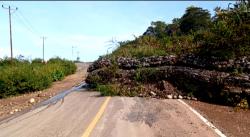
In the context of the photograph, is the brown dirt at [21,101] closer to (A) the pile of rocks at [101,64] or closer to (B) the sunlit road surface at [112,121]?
(B) the sunlit road surface at [112,121]

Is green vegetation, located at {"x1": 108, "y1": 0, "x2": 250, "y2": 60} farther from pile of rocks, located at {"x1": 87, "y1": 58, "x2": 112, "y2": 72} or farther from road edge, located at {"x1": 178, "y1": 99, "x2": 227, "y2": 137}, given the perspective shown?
road edge, located at {"x1": 178, "y1": 99, "x2": 227, "y2": 137}

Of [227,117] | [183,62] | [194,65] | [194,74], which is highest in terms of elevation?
[183,62]

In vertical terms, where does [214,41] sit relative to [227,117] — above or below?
above

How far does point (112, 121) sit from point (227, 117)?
14.7 feet

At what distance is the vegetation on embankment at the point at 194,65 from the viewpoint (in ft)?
66.0

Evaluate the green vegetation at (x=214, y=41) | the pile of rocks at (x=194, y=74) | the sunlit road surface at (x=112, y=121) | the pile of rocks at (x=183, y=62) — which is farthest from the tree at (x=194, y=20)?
the sunlit road surface at (x=112, y=121)

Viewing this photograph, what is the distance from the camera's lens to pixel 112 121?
14.5 meters

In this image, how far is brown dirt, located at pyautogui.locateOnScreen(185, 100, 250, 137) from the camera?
529 inches

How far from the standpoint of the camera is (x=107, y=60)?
2578 centimetres

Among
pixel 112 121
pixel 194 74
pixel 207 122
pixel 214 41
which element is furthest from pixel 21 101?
pixel 207 122

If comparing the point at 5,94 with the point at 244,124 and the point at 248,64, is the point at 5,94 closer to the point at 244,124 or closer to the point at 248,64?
the point at 248,64

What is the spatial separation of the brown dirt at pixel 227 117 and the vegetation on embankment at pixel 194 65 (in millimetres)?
910

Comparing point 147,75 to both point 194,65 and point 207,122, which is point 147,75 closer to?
point 194,65

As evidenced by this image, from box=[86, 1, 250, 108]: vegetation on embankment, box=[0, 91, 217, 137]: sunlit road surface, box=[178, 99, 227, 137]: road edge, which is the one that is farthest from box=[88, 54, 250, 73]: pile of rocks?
box=[178, 99, 227, 137]: road edge
